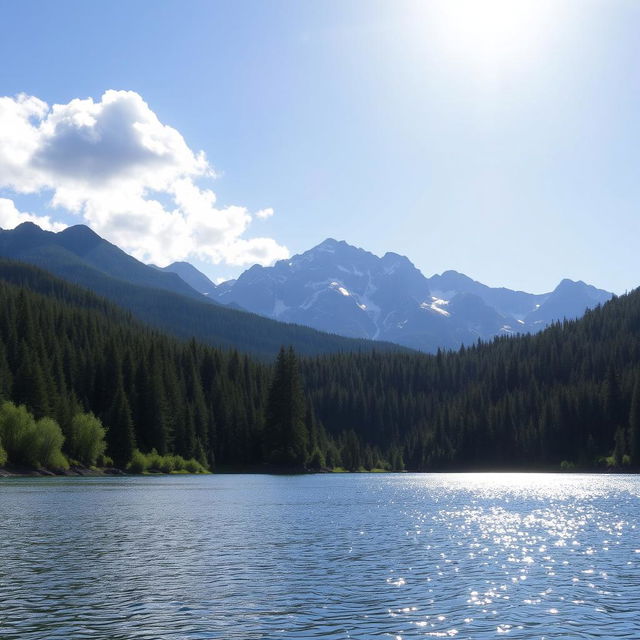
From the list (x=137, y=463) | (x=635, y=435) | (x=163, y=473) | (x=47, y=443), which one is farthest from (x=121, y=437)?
(x=635, y=435)

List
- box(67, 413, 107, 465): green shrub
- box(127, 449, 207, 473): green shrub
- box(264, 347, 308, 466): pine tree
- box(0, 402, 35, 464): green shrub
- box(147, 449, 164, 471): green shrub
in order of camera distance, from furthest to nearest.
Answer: box(264, 347, 308, 466): pine tree
box(147, 449, 164, 471): green shrub
box(127, 449, 207, 473): green shrub
box(67, 413, 107, 465): green shrub
box(0, 402, 35, 464): green shrub

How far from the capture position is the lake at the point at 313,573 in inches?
956

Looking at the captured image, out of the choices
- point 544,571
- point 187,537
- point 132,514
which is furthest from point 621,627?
point 132,514

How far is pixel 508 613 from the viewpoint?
2620cm

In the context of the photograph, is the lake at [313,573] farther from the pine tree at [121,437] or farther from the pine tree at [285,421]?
the pine tree at [285,421]

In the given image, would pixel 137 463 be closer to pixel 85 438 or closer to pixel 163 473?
pixel 163 473

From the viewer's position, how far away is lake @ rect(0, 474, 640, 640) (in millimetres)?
24281

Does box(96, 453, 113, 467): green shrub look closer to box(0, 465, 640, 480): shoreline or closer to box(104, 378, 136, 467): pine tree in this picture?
box(0, 465, 640, 480): shoreline

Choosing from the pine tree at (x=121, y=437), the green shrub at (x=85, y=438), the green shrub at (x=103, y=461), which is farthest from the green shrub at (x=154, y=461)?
the green shrub at (x=85, y=438)

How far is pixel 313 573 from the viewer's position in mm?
34031

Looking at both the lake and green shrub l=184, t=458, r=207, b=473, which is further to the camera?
green shrub l=184, t=458, r=207, b=473

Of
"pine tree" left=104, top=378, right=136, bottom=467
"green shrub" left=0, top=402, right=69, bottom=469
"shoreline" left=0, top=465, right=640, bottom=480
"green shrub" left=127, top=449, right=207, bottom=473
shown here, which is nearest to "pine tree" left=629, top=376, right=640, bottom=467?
"shoreline" left=0, top=465, right=640, bottom=480

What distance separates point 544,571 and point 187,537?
862 inches

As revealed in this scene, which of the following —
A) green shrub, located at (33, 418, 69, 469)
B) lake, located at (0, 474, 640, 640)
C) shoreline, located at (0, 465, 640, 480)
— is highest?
green shrub, located at (33, 418, 69, 469)
